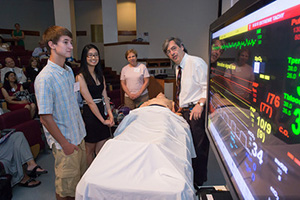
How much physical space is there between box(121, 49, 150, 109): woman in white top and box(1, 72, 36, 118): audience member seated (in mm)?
1865

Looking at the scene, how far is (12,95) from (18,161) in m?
2.16

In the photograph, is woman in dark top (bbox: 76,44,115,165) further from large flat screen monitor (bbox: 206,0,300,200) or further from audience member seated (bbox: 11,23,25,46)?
audience member seated (bbox: 11,23,25,46)

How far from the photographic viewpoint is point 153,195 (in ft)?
3.57

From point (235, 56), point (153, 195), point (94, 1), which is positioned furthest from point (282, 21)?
point (94, 1)

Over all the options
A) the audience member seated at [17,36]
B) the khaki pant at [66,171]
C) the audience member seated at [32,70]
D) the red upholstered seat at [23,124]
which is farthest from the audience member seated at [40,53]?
the khaki pant at [66,171]

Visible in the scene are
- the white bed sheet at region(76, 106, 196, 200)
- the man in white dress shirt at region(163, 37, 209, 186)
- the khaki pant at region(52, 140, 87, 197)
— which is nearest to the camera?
the white bed sheet at region(76, 106, 196, 200)

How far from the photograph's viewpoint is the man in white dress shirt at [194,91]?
2.00 m

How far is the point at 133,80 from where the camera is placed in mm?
3803

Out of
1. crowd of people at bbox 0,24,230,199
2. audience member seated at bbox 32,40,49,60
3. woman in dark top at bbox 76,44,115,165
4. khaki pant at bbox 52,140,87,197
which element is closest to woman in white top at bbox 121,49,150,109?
crowd of people at bbox 0,24,230,199

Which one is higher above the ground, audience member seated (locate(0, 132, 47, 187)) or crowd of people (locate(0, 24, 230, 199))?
crowd of people (locate(0, 24, 230, 199))

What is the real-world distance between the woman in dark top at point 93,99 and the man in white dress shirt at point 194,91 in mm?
763

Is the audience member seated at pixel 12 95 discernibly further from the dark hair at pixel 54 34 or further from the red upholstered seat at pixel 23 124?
the dark hair at pixel 54 34

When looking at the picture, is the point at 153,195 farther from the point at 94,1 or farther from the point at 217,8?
the point at 94,1

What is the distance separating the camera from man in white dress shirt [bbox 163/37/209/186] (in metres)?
2.00
